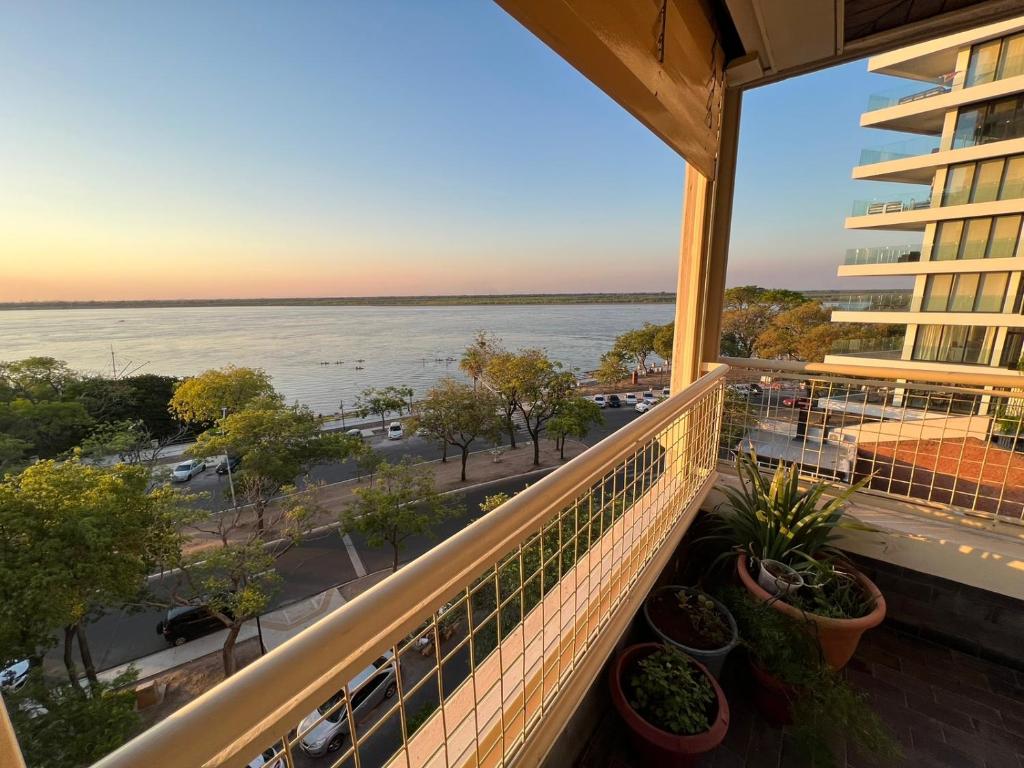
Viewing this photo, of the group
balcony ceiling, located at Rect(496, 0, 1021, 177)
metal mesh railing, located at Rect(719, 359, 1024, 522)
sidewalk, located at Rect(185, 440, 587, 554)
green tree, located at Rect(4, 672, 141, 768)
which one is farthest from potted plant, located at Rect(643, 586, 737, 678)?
sidewalk, located at Rect(185, 440, 587, 554)

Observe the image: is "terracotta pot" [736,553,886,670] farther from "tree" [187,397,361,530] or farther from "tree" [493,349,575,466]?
"tree" [493,349,575,466]

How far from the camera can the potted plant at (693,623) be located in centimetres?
158

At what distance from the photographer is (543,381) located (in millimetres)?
16641

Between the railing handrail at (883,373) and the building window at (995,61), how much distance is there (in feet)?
20.3

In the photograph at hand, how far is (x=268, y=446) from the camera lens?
37.0 ft

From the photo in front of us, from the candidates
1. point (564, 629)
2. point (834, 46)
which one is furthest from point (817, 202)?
point (564, 629)

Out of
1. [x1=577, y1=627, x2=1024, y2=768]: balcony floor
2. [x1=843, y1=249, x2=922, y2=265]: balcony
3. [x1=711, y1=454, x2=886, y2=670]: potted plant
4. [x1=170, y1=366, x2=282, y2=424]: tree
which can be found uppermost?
[x1=843, y1=249, x2=922, y2=265]: balcony

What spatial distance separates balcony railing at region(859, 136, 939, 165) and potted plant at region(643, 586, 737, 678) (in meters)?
5.26

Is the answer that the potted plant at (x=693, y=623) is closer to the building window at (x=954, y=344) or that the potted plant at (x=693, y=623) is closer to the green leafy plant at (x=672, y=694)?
the green leafy plant at (x=672, y=694)

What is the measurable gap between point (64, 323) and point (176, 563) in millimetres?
4443

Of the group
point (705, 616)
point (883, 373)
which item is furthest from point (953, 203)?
point (705, 616)

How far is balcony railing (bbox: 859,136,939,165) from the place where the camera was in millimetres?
4562

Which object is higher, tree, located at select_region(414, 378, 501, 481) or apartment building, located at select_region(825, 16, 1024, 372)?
apartment building, located at select_region(825, 16, 1024, 372)

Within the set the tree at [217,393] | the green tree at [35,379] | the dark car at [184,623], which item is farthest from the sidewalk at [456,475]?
the green tree at [35,379]
